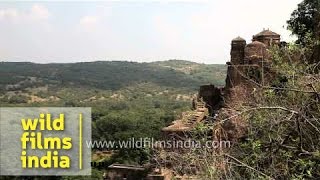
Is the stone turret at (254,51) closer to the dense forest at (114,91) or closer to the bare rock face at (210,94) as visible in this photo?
the bare rock face at (210,94)

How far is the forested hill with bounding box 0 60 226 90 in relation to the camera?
150 m

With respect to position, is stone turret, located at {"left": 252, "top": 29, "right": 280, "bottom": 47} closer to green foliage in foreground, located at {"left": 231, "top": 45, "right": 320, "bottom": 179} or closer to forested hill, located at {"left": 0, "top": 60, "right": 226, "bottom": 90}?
green foliage in foreground, located at {"left": 231, "top": 45, "right": 320, "bottom": 179}

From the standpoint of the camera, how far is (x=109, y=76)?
170500mm

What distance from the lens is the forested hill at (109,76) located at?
492 feet

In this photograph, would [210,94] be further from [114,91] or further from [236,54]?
[114,91]

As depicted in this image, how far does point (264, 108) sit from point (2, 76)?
17219 cm

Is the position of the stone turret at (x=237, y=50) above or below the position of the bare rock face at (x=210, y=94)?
above

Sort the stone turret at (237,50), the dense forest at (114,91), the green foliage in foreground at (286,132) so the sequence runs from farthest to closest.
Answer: the dense forest at (114,91) → the stone turret at (237,50) → the green foliage in foreground at (286,132)

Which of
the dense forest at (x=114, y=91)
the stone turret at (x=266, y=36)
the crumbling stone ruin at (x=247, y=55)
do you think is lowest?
the dense forest at (x=114, y=91)

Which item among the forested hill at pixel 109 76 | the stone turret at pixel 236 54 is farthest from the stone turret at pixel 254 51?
the forested hill at pixel 109 76

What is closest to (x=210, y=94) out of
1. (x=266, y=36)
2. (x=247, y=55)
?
(x=247, y=55)

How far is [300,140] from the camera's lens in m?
6.51

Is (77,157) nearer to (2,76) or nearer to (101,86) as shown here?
(101,86)

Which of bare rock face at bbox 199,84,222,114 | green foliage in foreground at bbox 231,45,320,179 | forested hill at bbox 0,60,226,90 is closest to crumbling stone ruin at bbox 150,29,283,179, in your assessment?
bare rock face at bbox 199,84,222,114
